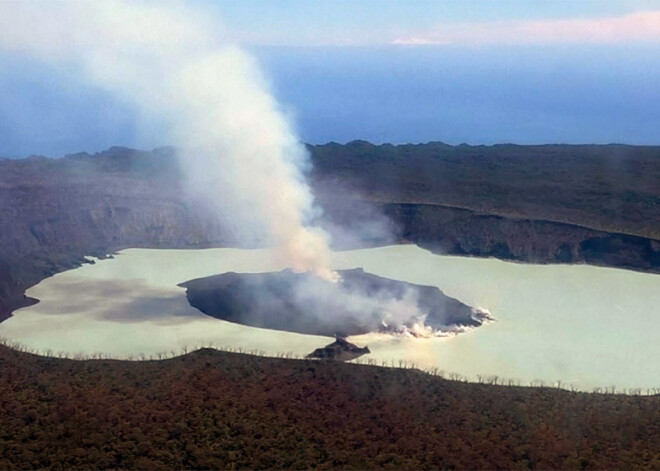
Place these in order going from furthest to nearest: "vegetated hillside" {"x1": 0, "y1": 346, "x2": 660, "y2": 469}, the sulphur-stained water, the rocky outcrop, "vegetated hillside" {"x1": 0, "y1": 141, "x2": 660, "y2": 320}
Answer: "vegetated hillside" {"x1": 0, "y1": 141, "x2": 660, "y2": 320}
the sulphur-stained water
the rocky outcrop
"vegetated hillside" {"x1": 0, "y1": 346, "x2": 660, "y2": 469}

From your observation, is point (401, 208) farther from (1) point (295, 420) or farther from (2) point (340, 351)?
(1) point (295, 420)

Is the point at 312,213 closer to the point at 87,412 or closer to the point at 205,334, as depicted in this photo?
the point at 205,334

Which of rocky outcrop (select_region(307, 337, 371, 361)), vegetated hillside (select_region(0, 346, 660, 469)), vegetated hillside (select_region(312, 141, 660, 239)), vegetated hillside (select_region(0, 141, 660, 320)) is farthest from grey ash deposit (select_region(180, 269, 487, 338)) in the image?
vegetated hillside (select_region(312, 141, 660, 239))

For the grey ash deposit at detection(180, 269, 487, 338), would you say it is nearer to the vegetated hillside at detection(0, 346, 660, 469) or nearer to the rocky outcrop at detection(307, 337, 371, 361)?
→ the rocky outcrop at detection(307, 337, 371, 361)

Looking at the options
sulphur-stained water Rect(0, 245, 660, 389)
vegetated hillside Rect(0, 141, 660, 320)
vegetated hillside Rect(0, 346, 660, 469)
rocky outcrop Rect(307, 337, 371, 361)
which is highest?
vegetated hillside Rect(0, 141, 660, 320)

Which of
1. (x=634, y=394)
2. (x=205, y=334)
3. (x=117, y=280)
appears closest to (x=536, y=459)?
(x=634, y=394)

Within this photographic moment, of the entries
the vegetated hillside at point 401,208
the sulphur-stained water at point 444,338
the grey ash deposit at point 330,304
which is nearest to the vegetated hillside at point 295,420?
the sulphur-stained water at point 444,338
